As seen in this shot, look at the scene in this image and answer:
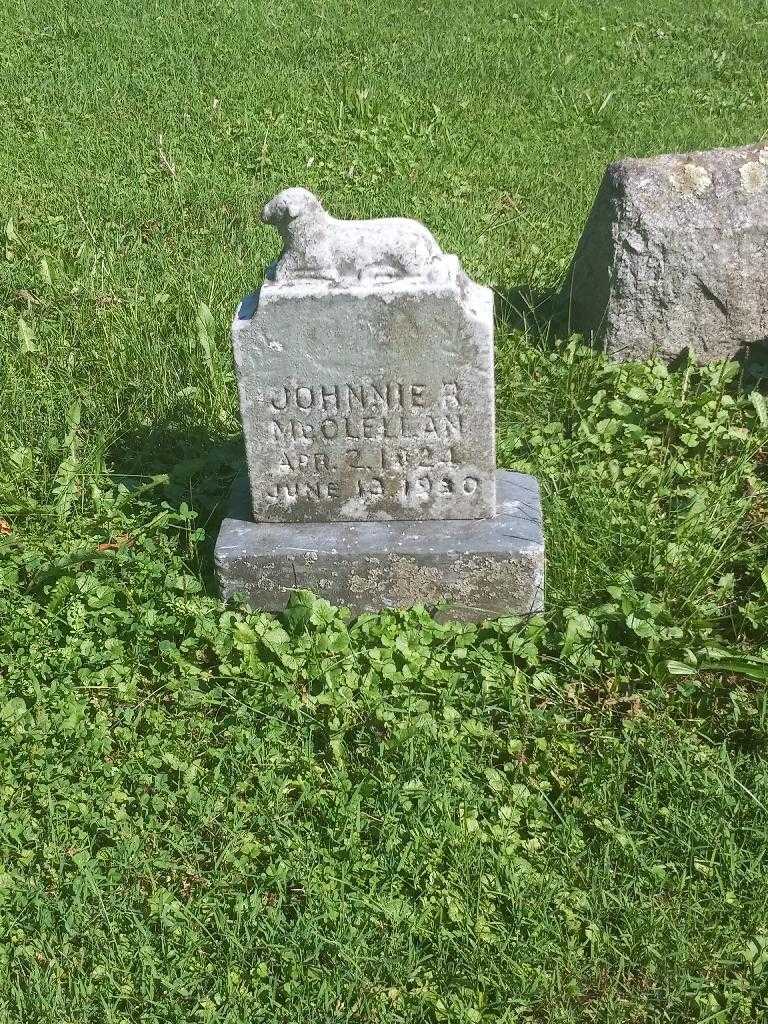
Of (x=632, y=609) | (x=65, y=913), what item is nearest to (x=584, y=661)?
(x=632, y=609)

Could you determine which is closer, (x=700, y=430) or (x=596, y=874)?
(x=596, y=874)

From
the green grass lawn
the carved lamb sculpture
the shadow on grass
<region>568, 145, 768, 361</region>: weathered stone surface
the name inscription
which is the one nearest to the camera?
the green grass lawn

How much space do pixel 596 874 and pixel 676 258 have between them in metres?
2.88

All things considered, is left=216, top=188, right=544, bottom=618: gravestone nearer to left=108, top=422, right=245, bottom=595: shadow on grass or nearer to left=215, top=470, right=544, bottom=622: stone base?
left=215, top=470, right=544, bottom=622: stone base

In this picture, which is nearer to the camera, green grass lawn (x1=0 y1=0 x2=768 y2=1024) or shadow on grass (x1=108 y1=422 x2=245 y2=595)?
green grass lawn (x1=0 y1=0 x2=768 y2=1024)

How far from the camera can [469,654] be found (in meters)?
3.36

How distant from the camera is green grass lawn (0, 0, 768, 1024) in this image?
2611mm

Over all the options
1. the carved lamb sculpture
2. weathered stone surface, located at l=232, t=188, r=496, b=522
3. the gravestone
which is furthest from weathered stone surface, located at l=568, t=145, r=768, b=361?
the carved lamb sculpture

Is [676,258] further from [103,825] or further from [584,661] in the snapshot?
[103,825]

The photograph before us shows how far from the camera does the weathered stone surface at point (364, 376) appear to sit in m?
3.23

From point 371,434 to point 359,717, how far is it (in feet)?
2.99

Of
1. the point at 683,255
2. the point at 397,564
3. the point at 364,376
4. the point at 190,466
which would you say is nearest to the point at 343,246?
the point at 364,376

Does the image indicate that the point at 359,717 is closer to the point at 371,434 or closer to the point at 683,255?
the point at 371,434

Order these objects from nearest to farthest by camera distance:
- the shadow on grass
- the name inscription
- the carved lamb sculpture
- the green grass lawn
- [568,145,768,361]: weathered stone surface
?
the green grass lawn, the carved lamb sculpture, the name inscription, the shadow on grass, [568,145,768,361]: weathered stone surface
